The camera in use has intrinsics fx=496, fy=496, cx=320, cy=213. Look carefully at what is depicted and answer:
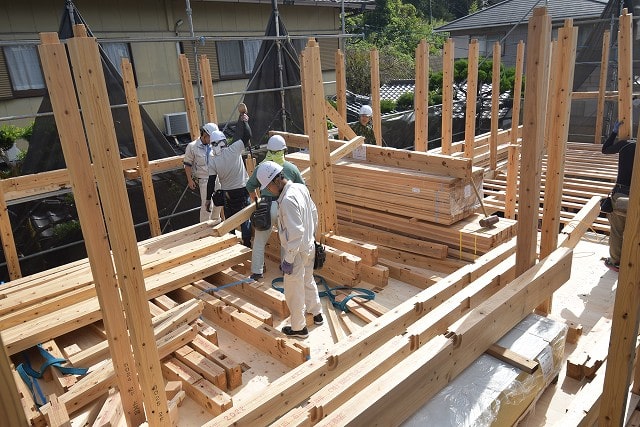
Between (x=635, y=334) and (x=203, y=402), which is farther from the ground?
(x=635, y=334)

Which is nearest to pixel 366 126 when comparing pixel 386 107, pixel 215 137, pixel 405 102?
pixel 215 137

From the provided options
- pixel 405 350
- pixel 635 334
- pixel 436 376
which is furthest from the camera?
pixel 405 350

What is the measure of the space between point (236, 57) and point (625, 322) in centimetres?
1405

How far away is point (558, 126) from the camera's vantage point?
14.4ft

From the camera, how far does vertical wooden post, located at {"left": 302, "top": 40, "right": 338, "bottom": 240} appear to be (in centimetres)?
637

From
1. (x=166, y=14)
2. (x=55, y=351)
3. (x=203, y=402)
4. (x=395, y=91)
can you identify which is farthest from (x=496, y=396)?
(x=395, y=91)

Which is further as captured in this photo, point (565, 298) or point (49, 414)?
point (565, 298)

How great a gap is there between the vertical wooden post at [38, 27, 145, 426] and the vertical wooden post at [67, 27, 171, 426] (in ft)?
0.84

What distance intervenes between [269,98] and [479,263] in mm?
6168

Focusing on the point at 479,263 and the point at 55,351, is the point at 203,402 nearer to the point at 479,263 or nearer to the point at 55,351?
the point at 55,351

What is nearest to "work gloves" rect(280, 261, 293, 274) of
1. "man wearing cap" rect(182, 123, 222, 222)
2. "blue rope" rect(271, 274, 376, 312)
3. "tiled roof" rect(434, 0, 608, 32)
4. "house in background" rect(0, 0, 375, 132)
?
"blue rope" rect(271, 274, 376, 312)

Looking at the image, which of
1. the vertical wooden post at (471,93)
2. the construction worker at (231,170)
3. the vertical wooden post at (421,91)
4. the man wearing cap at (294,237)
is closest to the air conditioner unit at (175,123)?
the construction worker at (231,170)

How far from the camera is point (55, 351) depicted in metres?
4.96

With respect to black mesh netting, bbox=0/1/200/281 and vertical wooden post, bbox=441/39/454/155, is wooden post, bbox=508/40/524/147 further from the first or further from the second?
black mesh netting, bbox=0/1/200/281
